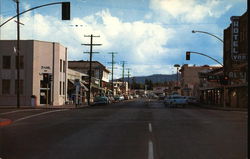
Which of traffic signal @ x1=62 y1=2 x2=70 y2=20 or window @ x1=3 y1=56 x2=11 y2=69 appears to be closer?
traffic signal @ x1=62 y1=2 x2=70 y2=20

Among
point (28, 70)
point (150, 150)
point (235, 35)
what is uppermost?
point (235, 35)

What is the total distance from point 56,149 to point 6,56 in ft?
136

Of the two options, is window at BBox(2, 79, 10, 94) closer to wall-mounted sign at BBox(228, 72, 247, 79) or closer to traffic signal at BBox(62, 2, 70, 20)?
wall-mounted sign at BBox(228, 72, 247, 79)

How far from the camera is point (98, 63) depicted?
111938mm

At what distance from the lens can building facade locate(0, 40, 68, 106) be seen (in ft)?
166

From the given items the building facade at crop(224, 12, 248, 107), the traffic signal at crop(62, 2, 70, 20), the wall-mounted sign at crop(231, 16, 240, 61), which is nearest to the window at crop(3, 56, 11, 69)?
the building facade at crop(224, 12, 248, 107)

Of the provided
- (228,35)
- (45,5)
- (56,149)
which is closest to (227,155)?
(56,149)

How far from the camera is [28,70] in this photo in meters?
50.8

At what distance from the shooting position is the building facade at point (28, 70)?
50656 millimetres

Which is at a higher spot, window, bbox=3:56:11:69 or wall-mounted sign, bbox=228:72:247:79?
window, bbox=3:56:11:69

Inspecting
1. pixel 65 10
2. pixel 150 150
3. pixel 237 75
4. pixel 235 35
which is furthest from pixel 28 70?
pixel 150 150

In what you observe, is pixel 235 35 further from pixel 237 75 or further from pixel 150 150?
pixel 150 150

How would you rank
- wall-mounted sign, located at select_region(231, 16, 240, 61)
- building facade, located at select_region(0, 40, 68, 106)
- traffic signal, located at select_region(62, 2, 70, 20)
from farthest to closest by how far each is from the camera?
building facade, located at select_region(0, 40, 68, 106), wall-mounted sign, located at select_region(231, 16, 240, 61), traffic signal, located at select_region(62, 2, 70, 20)

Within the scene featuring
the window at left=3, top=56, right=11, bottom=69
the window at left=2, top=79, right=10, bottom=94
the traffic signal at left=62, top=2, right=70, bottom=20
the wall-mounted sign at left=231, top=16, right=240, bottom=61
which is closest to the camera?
the traffic signal at left=62, top=2, right=70, bottom=20
